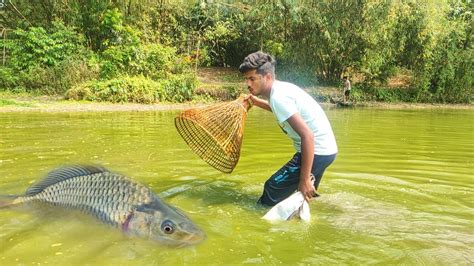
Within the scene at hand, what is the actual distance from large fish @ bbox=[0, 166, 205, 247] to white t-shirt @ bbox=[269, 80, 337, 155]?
1.21 m

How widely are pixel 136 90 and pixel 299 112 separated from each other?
1457cm

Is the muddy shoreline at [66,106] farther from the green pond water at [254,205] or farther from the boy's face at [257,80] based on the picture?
the boy's face at [257,80]

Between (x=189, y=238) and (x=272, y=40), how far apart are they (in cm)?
2333

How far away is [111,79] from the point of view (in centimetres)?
1842

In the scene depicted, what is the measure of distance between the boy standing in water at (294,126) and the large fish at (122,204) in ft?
3.76

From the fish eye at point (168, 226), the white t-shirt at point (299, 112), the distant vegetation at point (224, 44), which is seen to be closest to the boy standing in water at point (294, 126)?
the white t-shirt at point (299, 112)

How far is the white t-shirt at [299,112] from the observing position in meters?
4.07

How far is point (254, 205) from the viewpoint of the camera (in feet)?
15.9

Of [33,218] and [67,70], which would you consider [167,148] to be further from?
[67,70]

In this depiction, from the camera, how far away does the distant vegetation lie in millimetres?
18891

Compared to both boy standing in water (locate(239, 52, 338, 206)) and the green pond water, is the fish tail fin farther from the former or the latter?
boy standing in water (locate(239, 52, 338, 206))

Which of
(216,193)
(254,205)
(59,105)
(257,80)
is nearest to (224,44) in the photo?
(59,105)

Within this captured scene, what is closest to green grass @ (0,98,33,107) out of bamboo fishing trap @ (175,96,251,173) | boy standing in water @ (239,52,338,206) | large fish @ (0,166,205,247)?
bamboo fishing trap @ (175,96,251,173)

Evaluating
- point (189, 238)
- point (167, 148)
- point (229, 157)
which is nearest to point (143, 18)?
point (167, 148)
